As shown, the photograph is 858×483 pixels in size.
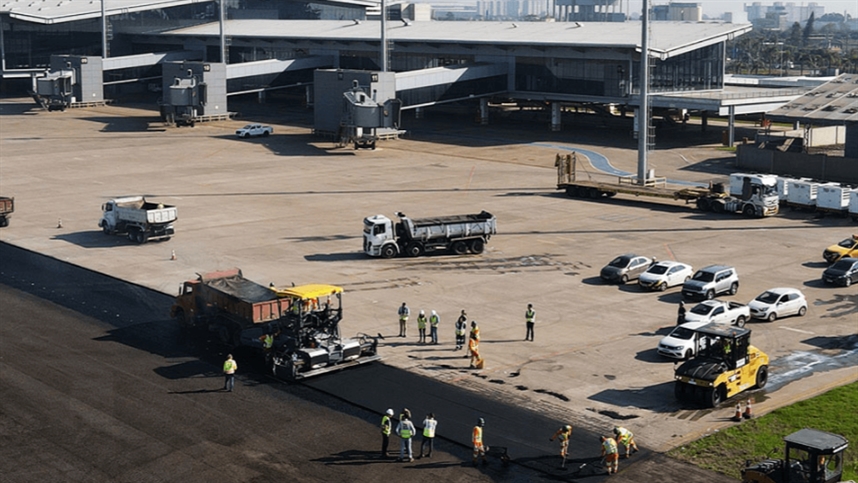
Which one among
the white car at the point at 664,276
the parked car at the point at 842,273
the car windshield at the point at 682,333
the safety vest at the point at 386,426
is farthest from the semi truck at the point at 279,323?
the parked car at the point at 842,273

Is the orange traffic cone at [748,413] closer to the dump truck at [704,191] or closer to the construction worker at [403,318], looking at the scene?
the construction worker at [403,318]

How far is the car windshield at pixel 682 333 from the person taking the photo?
144 ft

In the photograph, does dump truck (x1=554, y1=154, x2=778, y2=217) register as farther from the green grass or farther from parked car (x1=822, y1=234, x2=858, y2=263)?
the green grass

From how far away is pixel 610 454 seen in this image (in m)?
32.4

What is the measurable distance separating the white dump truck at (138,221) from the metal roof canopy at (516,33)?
62.1 metres

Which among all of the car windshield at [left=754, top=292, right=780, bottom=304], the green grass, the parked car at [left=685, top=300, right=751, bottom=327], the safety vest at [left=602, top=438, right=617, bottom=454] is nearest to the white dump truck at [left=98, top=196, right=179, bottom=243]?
the parked car at [left=685, top=300, right=751, bottom=327]

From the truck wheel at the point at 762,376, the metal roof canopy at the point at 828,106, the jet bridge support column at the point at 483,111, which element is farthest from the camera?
the jet bridge support column at the point at 483,111

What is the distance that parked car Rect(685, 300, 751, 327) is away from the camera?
4709 centimetres

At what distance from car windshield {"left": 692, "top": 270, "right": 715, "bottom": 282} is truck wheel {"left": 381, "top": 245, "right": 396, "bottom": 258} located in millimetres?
16736

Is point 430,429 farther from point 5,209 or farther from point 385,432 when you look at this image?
point 5,209

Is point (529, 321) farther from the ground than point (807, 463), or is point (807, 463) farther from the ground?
point (529, 321)

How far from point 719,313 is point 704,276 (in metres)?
5.68

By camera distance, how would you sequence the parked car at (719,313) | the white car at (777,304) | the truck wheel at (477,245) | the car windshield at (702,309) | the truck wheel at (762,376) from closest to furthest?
the truck wheel at (762,376) → the parked car at (719,313) → the car windshield at (702,309) → the white car at (777,304) → the truck wheel at (477,245)

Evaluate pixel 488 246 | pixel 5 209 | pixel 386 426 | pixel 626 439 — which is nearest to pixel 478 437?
pixel 386 426
